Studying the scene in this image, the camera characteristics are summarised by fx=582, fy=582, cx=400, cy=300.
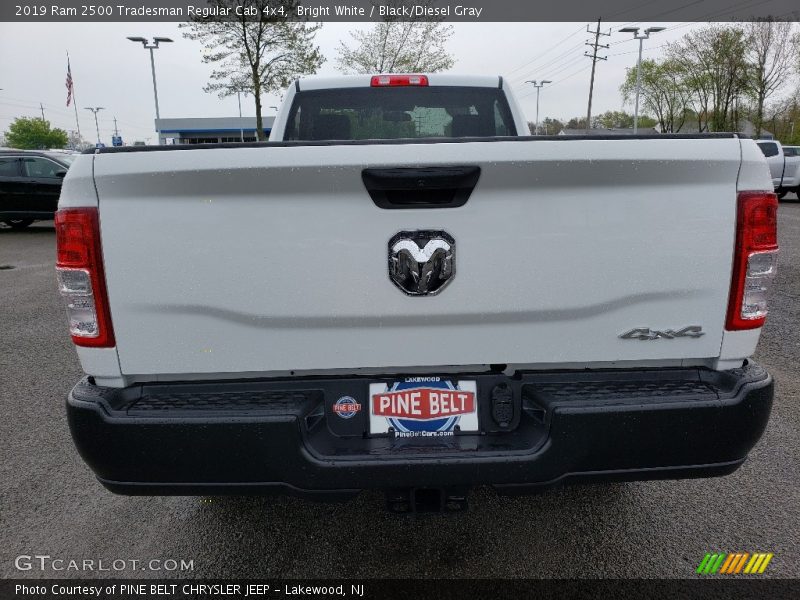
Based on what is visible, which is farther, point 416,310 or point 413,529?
point 413,529

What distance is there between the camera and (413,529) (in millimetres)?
2545

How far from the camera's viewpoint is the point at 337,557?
2.35m

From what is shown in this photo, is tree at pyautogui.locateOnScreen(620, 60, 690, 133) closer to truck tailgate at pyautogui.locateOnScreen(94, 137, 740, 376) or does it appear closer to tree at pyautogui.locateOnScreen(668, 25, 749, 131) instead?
tree at pyautogui.locateOnScreen(668, 25, 749, 131)

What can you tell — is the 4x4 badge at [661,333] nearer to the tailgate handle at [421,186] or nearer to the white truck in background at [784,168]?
the tailgate handle at [421,186]

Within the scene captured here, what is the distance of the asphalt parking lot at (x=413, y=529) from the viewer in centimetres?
229

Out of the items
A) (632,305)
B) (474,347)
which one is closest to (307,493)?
(474,347)

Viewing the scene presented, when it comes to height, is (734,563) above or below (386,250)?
below

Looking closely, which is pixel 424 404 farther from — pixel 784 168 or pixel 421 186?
pixel 784 168

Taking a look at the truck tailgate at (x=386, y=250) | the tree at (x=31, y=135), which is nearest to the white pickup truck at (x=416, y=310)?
the truck tailgate at (x=386, y=250)

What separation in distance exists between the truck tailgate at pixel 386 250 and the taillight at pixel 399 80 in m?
2.13

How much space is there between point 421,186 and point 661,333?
885mm

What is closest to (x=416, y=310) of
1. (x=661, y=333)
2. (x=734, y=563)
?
(x=661, y=333)

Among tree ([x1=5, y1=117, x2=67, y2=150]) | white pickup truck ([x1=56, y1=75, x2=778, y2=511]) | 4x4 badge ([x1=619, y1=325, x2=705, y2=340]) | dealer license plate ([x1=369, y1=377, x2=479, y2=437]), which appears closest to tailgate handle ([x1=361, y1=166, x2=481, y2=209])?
white pickup truck ([x1=56, y1=75, x2=778, y2=511])

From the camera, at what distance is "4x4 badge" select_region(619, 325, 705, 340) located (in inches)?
72.0
